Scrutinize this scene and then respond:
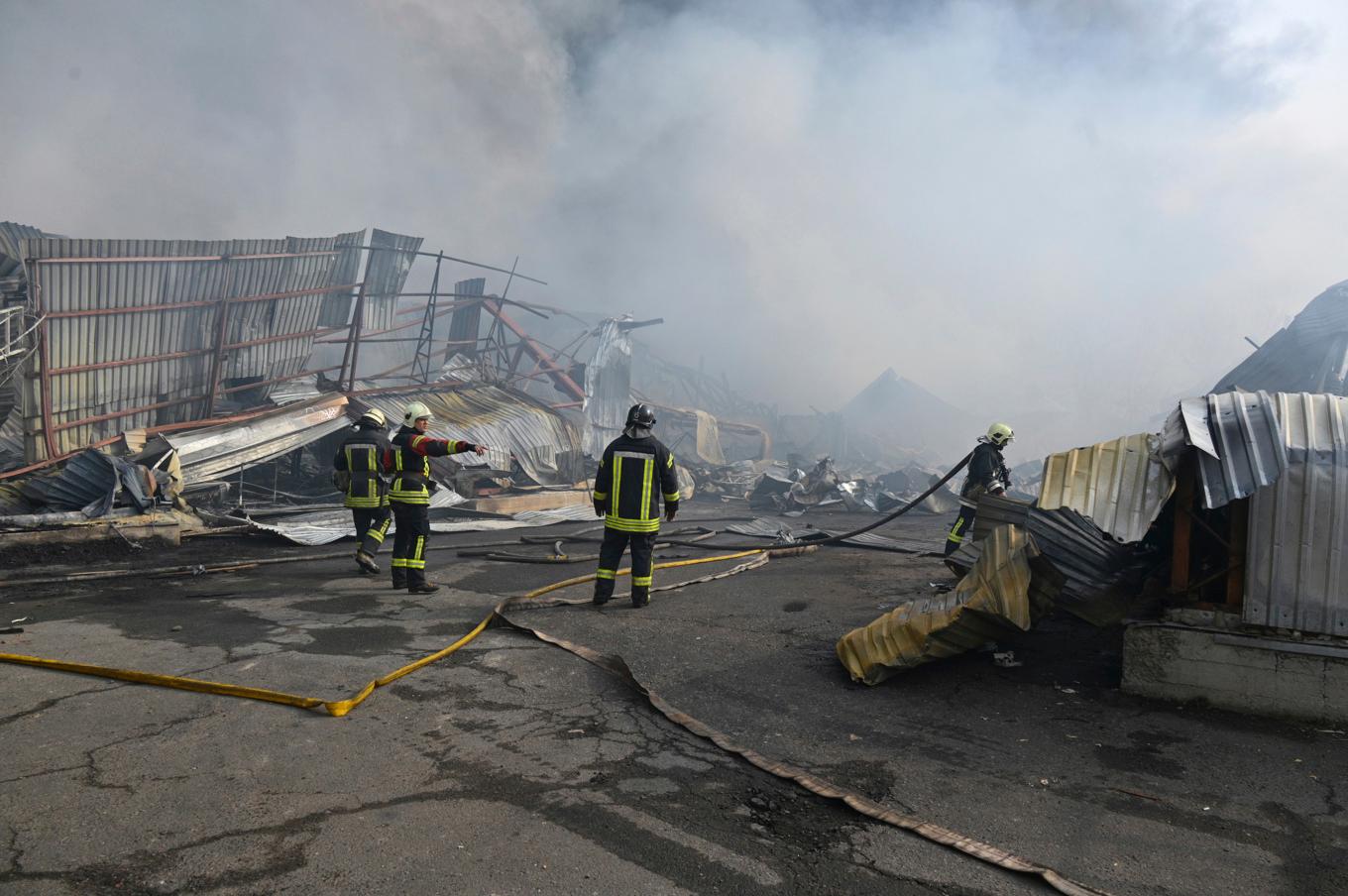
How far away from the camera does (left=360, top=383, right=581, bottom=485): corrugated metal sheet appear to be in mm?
15789

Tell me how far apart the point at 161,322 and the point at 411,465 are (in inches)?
306

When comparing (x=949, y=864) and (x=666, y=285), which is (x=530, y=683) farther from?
(x=666, y=285)

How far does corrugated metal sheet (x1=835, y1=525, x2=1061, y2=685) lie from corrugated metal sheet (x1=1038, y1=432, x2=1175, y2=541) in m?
0.50

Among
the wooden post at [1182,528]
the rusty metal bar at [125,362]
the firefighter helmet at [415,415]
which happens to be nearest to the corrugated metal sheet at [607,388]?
the rusty metal bar at [125,362]

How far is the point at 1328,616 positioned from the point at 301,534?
9.48 meters

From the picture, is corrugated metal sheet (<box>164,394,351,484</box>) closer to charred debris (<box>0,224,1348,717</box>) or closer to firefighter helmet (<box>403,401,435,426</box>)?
charred debris (<box>0,224,1348,717</box>)

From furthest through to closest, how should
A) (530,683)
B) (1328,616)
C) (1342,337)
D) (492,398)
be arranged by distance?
(492,398)
(1342,337)
(530,683)
(1328,616)

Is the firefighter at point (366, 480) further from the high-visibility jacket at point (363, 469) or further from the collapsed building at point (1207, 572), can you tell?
the collapsed building at point (1207, 572)

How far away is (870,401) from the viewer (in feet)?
121

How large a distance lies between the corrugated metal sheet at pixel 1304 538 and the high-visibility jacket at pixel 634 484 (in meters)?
3.70

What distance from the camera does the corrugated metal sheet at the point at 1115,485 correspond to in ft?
13.9

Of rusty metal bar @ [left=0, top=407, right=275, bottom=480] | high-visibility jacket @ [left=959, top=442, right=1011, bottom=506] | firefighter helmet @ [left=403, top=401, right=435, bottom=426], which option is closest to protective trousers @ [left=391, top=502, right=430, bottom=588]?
firefighter helmet @ [left=403, top=401, right=435, bottom=426]

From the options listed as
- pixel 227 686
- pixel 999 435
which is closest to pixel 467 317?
pixel 999 435

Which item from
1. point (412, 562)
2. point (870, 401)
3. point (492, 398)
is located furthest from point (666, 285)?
point (412, 562)
